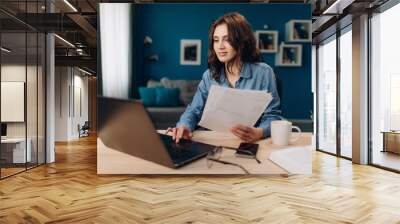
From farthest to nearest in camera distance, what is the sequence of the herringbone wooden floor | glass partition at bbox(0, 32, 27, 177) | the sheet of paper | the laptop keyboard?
glass partition at bbox(0, 32, 27, 177) < the sheet of paper < the laptop keyboard < the herringbone wooden floor

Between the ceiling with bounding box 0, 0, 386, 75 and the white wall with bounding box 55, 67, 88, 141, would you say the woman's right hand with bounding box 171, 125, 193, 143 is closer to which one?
the ceiling with bounding box 0, 0, 386, 75

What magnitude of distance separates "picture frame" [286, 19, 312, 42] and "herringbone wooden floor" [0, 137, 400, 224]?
1747mm

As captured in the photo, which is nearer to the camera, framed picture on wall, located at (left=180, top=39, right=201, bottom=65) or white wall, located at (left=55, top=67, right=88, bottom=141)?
framed picture on wall, located at (left=180, top=39, right=201, bottom=65)

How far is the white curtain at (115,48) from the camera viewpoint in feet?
13.9

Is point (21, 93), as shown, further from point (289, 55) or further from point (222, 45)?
point (289, 55)

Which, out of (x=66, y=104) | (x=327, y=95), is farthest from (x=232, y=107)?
(x=66, y=104)

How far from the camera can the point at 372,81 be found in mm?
6578

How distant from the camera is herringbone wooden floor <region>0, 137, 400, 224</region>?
3354mm

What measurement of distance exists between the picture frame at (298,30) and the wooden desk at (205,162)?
109 centimetres

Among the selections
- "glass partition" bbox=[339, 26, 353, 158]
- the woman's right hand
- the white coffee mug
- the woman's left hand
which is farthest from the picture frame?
"glass partition" bbox=[339, 26, 353, 158]

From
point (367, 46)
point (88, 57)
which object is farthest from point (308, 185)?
point (88, 57)

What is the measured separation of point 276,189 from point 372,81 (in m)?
3.27

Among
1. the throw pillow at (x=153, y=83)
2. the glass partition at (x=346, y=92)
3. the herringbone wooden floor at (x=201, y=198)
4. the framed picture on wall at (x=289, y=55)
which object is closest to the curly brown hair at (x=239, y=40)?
the framed picture on wall at (x=289, y=55)

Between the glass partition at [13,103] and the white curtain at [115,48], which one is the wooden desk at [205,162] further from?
the glass partition at [13,103]
